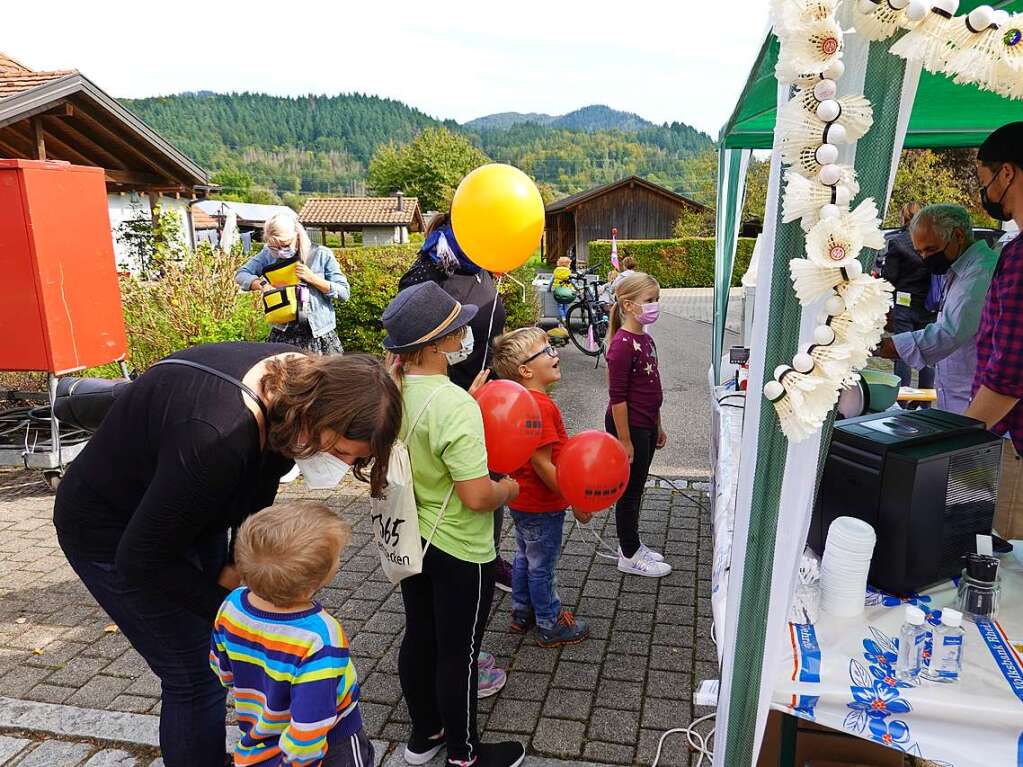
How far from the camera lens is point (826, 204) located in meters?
1.31

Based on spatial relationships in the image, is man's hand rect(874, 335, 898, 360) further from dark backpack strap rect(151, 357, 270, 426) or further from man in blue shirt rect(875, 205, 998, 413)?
dark backpack strap rect(151, 357, 270, 426)

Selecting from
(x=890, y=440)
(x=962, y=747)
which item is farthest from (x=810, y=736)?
(x=890, y=440)

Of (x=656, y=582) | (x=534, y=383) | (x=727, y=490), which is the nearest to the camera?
(x=727, y=490)

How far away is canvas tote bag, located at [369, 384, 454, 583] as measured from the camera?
2061mm

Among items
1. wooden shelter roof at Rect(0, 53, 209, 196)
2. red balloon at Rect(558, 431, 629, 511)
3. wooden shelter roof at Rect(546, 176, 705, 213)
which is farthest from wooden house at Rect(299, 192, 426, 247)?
red balloon at Rect(558, 431, 629, 511)

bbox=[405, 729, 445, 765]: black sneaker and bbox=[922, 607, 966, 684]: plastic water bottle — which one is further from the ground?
bbox=[922, 607, 966, 684]: plastic water bottle

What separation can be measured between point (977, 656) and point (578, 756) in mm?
1419

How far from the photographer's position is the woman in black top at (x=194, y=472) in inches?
64.2

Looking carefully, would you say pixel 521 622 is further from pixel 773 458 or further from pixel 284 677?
pixel 773 458

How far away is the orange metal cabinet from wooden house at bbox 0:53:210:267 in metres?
2.94

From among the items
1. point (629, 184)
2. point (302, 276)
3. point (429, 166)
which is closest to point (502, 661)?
point (302, 276)

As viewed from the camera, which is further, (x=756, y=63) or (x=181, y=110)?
(x=181, y=110)

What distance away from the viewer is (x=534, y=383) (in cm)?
287

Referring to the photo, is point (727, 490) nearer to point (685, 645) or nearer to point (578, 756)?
point (685, 645)
